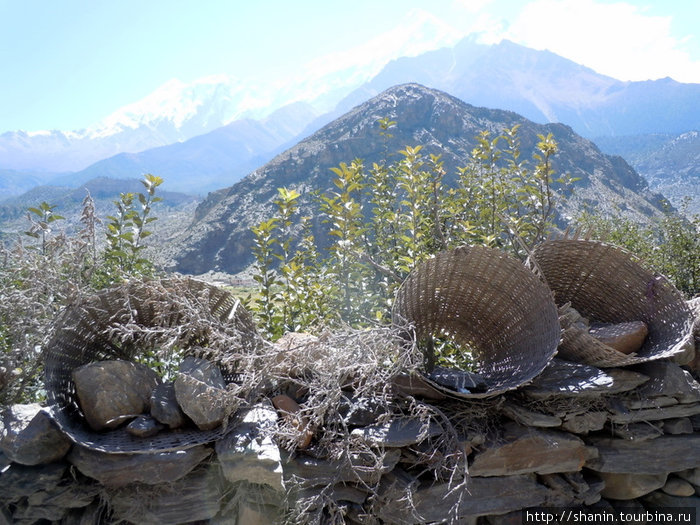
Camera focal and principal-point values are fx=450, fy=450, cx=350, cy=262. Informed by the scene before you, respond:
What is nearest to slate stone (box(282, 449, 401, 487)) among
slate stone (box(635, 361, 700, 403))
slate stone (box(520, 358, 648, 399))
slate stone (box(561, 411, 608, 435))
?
slate stone (box(520, 358, 648, 399))

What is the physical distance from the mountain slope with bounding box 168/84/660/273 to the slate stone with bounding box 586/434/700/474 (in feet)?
113

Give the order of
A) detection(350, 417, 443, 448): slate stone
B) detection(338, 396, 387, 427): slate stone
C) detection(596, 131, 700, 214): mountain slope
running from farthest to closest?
detection(596, 131, 700, 214): mountain slope < detection(338, 396, 387, 427): slate stone < detection(350, 417, 443, 448): slate stone

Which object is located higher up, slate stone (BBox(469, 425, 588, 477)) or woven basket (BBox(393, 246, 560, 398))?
woven basket (BBox(393, 246, 560, 398))

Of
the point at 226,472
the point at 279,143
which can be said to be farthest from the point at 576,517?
the point at 279,143

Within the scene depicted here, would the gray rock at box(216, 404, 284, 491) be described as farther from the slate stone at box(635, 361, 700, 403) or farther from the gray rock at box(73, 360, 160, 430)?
the slate stone at box(635, 361, 700, 403)

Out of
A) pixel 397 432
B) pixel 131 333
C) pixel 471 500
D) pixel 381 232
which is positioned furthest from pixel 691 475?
pixel 131 333

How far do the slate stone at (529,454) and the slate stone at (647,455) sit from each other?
5.5 inches

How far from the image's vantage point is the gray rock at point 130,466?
1.87 meters

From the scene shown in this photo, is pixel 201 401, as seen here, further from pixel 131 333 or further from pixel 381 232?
pixel 381 232

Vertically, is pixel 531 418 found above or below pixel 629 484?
above

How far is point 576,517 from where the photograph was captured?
2434 mm

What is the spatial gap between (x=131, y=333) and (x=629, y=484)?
276 cm

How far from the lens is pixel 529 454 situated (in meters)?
2.28

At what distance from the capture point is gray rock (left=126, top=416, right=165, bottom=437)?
1.96m
